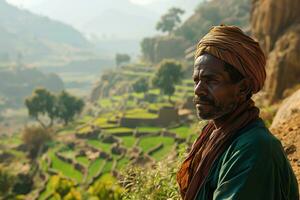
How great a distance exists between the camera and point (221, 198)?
7.73ft

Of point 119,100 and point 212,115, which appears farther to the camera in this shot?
point 119,100

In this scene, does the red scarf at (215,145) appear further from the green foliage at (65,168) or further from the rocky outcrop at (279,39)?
the green foliage at (65,168)

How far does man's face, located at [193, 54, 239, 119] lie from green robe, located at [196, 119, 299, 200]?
0.22 meters

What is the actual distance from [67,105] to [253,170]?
5563 centimetres

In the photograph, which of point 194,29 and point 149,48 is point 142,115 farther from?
point 194,29

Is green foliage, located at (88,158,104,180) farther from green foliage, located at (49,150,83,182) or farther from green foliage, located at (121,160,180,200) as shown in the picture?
green foliage, located at (121,160,180,200)

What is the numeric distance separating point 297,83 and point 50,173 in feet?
75.0

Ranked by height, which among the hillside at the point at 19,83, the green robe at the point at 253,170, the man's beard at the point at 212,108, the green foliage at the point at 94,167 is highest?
the man's beard at the point at 212,108

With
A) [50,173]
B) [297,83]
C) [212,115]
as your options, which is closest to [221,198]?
[212,115]

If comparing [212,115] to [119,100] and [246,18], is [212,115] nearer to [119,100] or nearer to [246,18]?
[119,100]

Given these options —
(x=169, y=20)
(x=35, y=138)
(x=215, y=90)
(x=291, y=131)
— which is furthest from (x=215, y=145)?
(x=169, y=20)

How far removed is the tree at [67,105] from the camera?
56344mm

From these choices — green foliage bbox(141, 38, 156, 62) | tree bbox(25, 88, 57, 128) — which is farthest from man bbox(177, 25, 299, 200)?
green foliage bbox(141, 38, 156, 62)

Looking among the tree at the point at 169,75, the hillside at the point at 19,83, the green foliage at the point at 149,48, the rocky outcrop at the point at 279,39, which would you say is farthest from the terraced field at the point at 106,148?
the hillside at the point at 19,83
